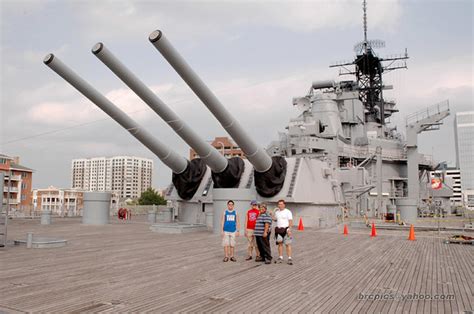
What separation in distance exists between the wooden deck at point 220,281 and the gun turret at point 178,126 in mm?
4361

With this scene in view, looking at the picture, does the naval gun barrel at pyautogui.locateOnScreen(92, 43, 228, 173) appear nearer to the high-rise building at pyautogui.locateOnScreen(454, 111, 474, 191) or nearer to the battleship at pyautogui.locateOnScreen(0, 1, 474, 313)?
the battleship at pyautogui.locateOnScreen(0, 1, 474, 313)

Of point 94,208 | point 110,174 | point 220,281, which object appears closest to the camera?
point 220,281

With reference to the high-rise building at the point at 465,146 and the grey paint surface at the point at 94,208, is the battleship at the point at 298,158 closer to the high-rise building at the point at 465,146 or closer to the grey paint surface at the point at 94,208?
the grey paint surface at the point at 94,208

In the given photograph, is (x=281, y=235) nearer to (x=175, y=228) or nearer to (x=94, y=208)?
(x=175, y=228)

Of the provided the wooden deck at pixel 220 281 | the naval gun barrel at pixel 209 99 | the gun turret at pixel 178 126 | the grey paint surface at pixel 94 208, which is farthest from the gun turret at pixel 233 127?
the grey paint surface at pixel 94 208

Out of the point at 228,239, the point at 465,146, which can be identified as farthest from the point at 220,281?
the point at 465,146

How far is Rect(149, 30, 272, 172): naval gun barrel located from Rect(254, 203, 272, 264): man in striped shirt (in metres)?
3.82

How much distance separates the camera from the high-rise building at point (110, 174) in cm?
13212

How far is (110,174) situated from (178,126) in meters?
129

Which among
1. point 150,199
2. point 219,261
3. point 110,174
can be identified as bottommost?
point 219,261

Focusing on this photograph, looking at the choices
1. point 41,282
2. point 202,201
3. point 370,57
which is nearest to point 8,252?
point 41,282

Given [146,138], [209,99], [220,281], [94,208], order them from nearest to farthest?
[220,281] < [209,99] < [146,138] < [94,208]

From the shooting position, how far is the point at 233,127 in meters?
11.3

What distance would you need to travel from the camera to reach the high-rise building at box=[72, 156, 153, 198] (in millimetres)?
132125
